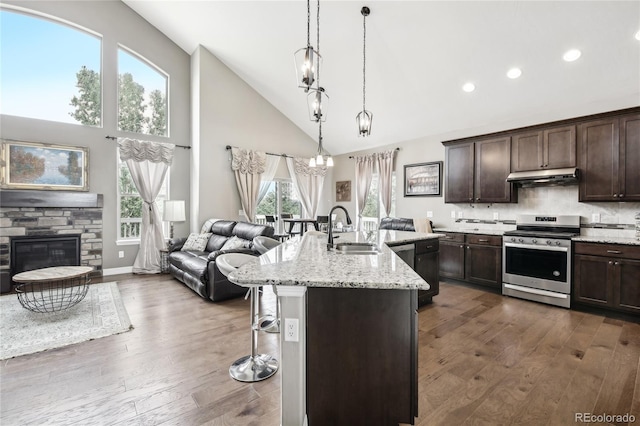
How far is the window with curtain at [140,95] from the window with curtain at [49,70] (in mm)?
357

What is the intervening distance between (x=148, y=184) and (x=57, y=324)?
303 cm

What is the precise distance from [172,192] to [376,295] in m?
5.60

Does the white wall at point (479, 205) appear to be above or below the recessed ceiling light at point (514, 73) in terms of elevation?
below

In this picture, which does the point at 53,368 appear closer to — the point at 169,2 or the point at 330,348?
the point at 330,348

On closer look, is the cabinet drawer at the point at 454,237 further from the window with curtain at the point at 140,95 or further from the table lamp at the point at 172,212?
the window with curtain at the point at 140,95

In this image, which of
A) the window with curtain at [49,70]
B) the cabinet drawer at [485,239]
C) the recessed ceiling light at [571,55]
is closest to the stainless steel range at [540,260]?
the cabinet drawer at [485,239]

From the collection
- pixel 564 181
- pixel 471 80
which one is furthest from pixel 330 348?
pixel 471 80

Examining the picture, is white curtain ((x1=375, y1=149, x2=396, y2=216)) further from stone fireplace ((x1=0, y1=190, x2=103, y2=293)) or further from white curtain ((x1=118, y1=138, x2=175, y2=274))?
stone fireplace ((x1=0, y1=190, x2=103, y2=293))

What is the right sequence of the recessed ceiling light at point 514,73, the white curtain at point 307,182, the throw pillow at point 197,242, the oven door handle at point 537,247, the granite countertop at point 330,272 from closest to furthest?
the granite countertop at point 330,272 < the oven door handle at point 537,247 < the recessed ceiling light at point 514,73 < the throw pillow at point 197,242 < the white curtain at point 307,182

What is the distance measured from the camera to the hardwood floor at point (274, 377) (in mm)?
1797

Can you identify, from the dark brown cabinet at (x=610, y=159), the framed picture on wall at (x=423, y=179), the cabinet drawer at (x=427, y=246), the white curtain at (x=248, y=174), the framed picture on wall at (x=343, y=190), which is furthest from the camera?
the framed picture on wall at (x=343, y=190)

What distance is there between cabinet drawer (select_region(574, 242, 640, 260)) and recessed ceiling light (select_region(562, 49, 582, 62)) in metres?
2.22

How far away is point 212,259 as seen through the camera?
12.7 feet

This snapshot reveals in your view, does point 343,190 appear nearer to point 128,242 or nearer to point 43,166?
point 128,242
